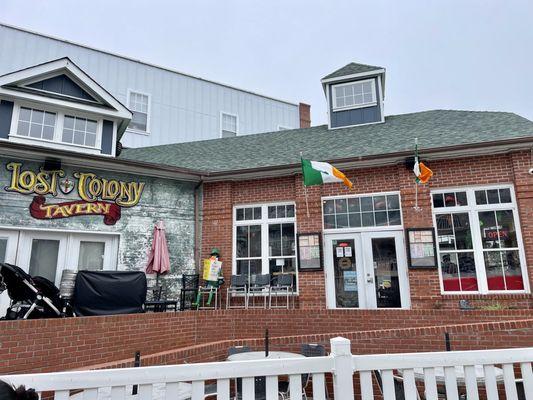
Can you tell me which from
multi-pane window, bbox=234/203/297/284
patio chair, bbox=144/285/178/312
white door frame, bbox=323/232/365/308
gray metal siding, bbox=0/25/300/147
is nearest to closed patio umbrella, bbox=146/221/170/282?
patio chair, bbox=144/285/178/312

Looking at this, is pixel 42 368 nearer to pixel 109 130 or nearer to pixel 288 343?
pixel 288 343

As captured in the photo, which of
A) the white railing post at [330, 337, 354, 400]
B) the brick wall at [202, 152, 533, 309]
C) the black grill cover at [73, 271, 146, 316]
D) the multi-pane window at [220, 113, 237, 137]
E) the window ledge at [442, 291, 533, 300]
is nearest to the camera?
the white railing post at [330, 337, 354, 400]

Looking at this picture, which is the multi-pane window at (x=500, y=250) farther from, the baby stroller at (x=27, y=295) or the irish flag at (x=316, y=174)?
the baby stroller at (x=27, y=295)

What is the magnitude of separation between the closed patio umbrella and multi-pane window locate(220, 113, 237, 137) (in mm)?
11817

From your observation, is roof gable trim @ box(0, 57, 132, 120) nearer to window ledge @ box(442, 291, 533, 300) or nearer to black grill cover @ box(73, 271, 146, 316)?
black grill cover @ box(73, 271, 146, 316)

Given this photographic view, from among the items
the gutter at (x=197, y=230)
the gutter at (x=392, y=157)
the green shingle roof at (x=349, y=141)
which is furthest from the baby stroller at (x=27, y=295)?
the green shingle roof at (x=349, y=141)

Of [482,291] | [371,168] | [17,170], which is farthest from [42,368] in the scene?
[482,291]

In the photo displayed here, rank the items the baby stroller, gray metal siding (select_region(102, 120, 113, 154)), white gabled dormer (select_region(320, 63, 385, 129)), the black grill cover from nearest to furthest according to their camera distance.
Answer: the baby stroller, the black grill cover, gray metal siding (select_region(102, 120, 113, 154)), white gabled dormer (select_region(320, 63, 385, 129))

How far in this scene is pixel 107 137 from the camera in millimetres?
10312

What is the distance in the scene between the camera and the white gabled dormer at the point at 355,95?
40.5 feet

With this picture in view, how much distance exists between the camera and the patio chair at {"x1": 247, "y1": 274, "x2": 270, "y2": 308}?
909cm

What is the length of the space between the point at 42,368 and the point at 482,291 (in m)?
8.23

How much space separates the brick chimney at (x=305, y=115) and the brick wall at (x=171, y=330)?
1457cm

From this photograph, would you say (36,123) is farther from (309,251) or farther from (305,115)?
(305,115)
